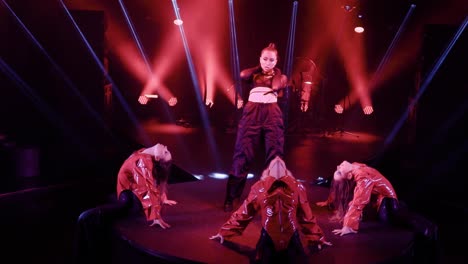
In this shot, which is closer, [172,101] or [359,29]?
[359,29]

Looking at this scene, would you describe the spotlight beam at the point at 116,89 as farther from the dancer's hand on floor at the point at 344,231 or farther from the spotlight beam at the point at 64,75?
the dancer's hand on floor at the point at 344,231

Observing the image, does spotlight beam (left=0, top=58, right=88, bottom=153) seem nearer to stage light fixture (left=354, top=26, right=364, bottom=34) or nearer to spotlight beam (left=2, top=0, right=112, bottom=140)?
spotlight beam (left=2, top=0, right=112, bottom=140)

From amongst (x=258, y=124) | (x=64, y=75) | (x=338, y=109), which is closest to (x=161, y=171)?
(x=258, y=124)

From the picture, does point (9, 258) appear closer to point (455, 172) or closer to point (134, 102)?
point (455, 172)

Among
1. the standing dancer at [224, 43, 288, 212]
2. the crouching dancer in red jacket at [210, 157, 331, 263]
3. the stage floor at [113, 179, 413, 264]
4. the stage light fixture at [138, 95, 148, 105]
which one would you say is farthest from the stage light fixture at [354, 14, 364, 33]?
the crouching dancer in red jacket at [210, 157, 331, 263]

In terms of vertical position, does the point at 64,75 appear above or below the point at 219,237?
above

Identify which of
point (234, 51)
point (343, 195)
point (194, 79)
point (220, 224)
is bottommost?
point (220, 224)

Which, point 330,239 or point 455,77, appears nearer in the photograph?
point 330,239

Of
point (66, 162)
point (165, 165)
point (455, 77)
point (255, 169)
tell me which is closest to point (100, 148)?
point (66, 162)

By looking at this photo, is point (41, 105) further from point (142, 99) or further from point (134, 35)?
point (142, 99)

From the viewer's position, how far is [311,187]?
5277 mm

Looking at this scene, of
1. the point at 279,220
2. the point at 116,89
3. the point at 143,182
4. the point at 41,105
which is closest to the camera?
the point at 279,220

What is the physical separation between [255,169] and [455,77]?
331 cm

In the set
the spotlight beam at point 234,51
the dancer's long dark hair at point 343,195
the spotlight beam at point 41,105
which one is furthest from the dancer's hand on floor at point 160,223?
the spotlight beam at point 234,51
